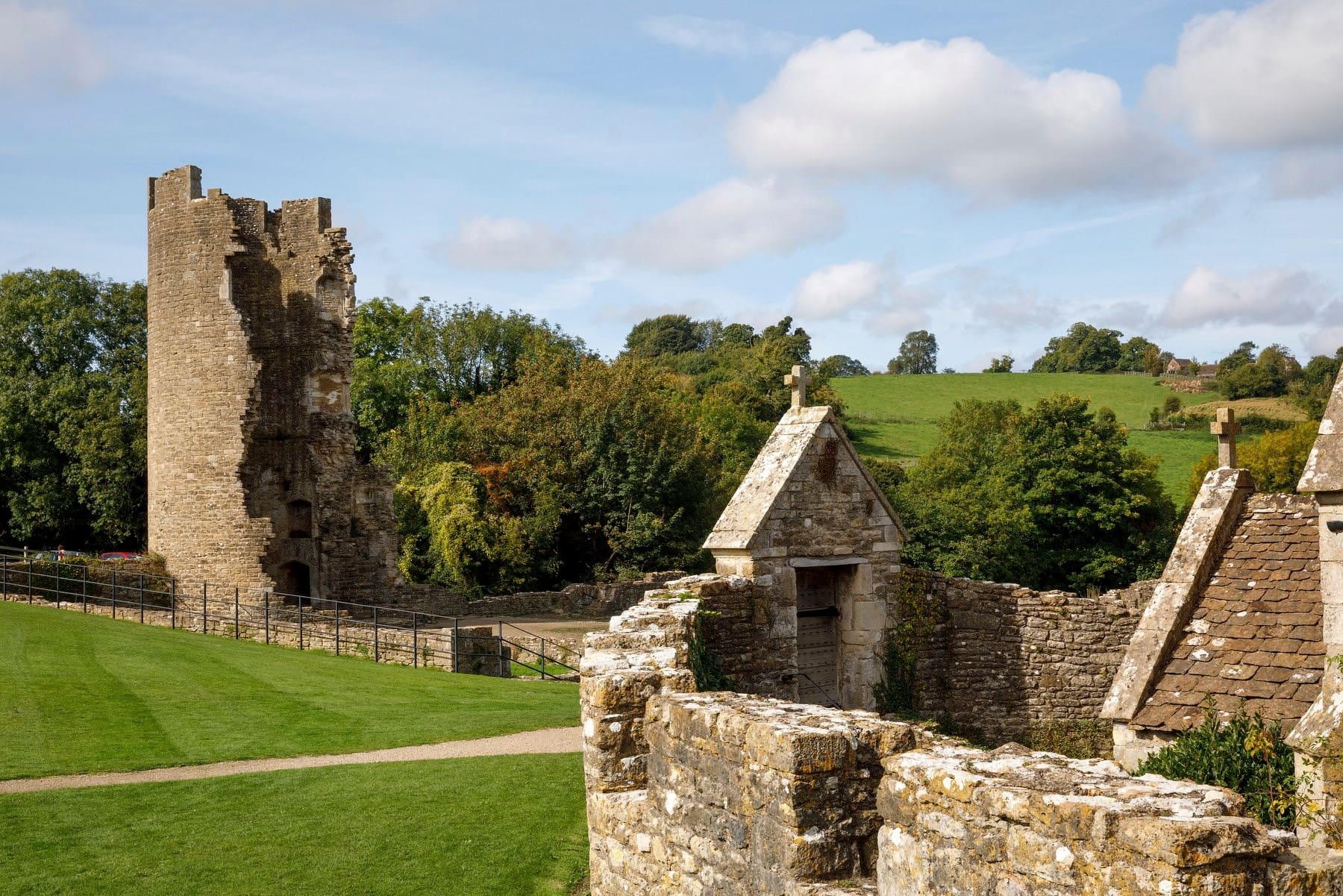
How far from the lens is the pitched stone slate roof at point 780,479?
10.7m

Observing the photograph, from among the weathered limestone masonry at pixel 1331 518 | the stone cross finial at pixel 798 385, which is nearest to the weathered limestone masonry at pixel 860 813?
the weathered limestone masonry at pixel 1331 518

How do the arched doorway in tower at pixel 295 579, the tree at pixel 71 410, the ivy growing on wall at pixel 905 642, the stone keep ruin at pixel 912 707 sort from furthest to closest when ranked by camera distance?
the tree at pixel 71 410, the arched doorway in tower at pixel 295 579, the ivy growing on wall at pixel 905 642, the stone keep ruin at pixel 912 707

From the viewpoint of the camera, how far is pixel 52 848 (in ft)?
35.4

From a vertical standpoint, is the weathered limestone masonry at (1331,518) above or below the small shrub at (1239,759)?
above

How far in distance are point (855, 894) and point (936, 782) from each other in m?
0.79

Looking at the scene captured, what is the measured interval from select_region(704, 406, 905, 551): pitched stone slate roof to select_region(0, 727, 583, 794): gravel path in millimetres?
4615

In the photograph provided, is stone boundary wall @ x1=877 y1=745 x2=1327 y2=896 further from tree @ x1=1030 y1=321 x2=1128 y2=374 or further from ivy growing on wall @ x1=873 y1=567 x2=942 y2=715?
tree @ x1=1030 y1=321 x2=1128 y2=374

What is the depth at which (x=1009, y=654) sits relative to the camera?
13.1m

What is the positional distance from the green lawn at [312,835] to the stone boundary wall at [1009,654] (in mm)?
4065

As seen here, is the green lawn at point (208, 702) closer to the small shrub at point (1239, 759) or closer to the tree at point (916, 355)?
the small shrub at point (1239, 759)

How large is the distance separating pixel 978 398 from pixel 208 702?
6461 centimetres

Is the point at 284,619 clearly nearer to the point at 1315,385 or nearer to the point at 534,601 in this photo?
the point at 534,601

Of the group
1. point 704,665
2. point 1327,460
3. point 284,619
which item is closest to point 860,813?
point 704,665

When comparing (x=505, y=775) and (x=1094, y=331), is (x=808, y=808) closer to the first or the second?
(x=505, y=775)
